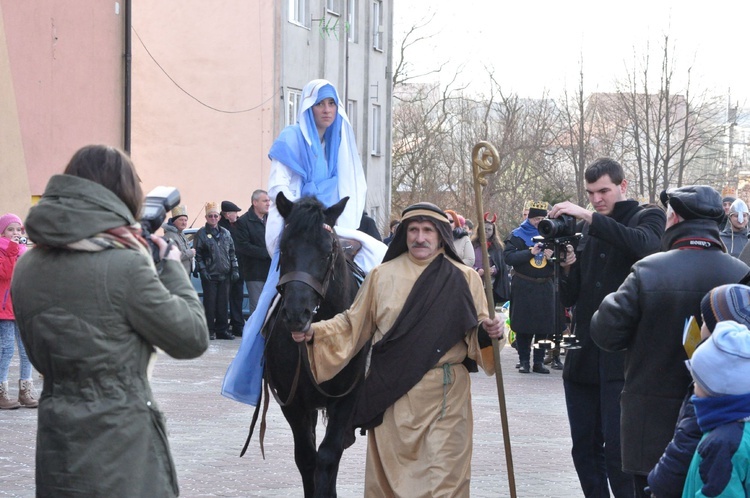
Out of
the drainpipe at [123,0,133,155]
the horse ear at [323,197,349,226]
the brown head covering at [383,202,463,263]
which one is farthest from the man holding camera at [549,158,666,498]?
the drainpipe at [123,0,133,155]

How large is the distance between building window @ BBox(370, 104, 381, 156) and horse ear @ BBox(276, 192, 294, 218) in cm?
2991

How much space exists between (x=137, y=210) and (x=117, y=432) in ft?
2.71

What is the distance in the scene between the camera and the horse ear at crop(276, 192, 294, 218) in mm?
6820

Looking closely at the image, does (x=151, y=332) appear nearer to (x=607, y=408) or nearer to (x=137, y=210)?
(x=137, y=210)

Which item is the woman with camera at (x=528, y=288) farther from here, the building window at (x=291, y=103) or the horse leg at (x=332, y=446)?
the building window at (x=291, y=103)

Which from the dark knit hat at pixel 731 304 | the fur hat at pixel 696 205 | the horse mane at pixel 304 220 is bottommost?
the dark knit hat at pixel 731 304

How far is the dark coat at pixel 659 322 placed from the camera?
5422 mm

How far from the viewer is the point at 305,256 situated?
655cm

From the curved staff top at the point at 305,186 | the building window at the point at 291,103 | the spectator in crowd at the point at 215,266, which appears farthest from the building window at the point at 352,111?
the curved staff top at the point at 305,186

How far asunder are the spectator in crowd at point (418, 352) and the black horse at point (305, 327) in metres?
0.27

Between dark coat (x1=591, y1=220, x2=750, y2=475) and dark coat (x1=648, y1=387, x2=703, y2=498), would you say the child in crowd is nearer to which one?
dark coat (x1=648, y1=387, x2=703, y2=498)

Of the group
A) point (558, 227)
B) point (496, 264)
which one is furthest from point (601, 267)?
point (496, 264)

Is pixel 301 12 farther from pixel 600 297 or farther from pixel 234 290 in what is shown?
pixel 600 297

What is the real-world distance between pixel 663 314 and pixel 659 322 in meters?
0.05
